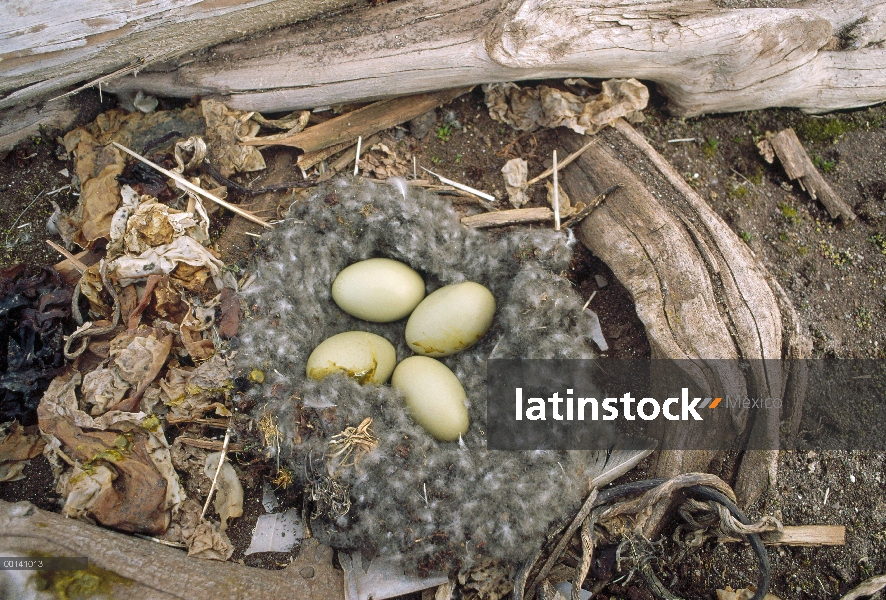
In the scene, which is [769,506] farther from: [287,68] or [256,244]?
[287,68]

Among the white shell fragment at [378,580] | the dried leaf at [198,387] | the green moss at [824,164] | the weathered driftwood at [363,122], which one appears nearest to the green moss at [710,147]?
the green moss at [824,164]

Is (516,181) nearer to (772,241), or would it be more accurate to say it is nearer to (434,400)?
(434,400)

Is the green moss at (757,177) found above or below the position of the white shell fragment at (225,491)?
above

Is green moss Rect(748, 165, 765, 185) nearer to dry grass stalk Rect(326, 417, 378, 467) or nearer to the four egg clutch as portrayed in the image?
the four egg clutch

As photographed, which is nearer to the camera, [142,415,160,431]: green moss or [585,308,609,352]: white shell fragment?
[142,415,160,431]: green moss

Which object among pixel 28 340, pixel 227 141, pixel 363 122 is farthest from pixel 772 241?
pixel 28 340

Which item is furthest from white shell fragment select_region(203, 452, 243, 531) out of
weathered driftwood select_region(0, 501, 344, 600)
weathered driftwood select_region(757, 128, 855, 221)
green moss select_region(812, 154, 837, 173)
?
green moss select_region(812, 154, 837, 173)

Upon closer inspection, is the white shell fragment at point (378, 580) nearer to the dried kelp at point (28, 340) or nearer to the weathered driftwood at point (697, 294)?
the weathered driftwood at point (697, 294)
